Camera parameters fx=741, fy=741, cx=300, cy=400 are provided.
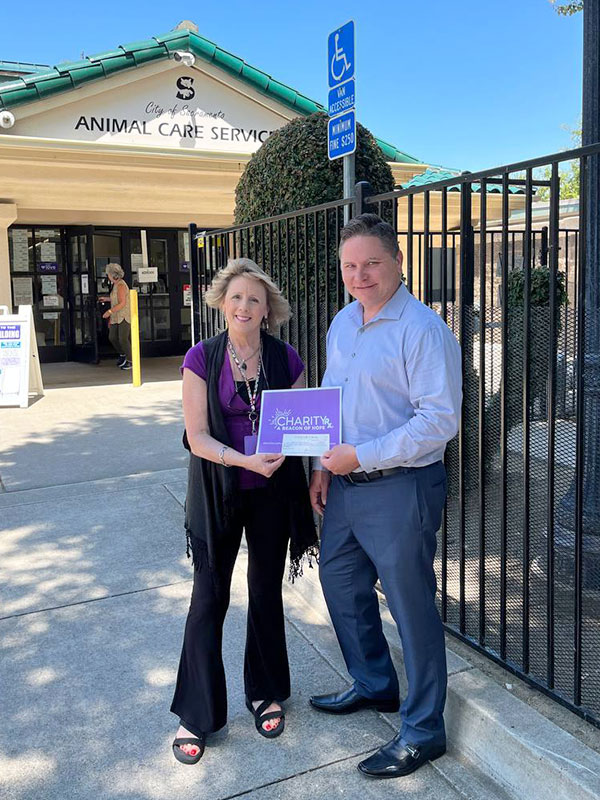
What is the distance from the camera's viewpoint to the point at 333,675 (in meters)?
3.27

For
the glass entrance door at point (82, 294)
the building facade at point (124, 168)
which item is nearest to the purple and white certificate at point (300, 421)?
the building facade at point (124, 168)

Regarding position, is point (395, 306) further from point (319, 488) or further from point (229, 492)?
point (229, 492)

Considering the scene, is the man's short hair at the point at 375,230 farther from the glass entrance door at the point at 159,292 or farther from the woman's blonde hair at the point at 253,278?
the glass entrance door at the point at 159,292

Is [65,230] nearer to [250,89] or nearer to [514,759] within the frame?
[250,89]

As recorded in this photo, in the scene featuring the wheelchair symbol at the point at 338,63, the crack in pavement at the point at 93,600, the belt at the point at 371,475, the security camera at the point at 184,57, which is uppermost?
the security camera at the point at 184,57

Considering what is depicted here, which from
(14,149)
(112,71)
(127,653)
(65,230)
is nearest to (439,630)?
(127,653)

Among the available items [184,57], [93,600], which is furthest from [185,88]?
[93,600]

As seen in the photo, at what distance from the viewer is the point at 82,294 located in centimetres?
1384

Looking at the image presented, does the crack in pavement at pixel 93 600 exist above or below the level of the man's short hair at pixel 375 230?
below

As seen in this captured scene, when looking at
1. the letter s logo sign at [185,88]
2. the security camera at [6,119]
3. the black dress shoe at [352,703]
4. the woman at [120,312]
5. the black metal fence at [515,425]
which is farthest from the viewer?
the woman at [120,312]

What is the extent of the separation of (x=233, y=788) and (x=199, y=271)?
Answer: 13.7 ft

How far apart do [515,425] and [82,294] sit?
1129cm

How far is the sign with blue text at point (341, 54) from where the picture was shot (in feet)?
12.4

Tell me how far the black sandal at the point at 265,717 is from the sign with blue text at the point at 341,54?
10.0ft
